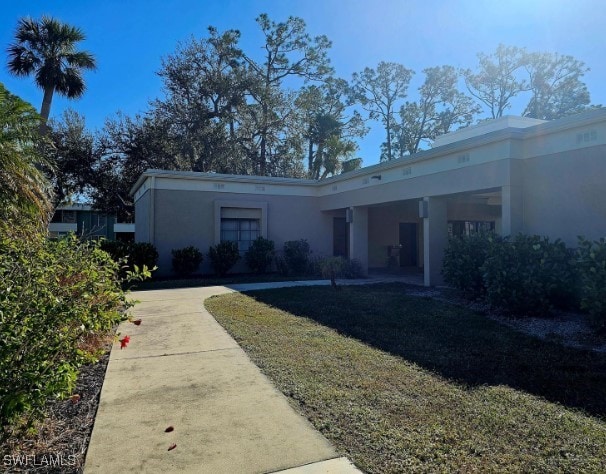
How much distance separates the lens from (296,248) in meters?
15.9

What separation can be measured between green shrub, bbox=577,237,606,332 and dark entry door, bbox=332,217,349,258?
11.7m

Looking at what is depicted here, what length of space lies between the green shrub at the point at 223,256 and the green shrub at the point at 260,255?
1.94ft

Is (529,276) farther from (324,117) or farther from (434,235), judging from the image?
(324,117)

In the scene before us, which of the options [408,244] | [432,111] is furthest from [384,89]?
Result: [408,244]

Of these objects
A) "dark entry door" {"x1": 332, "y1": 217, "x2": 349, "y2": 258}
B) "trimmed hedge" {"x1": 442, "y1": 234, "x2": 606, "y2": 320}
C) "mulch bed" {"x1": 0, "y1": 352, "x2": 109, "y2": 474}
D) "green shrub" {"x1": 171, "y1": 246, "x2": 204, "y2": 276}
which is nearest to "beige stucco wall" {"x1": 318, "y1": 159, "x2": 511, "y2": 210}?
"trimmed hedge" {"x1": 442, "y1": 234, "x2": 606, "y2": 320}

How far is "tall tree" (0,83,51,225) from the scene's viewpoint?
724 centimetres

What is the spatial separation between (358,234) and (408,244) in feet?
15.1

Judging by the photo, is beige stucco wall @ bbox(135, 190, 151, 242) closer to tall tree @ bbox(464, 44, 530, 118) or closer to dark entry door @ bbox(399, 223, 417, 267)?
dark entry door @ bbox(399, 223, 417, 267)

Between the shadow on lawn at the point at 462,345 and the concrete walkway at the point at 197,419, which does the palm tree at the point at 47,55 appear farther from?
the concrete walkway at the point at 197,419

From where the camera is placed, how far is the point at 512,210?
9086 millimetres

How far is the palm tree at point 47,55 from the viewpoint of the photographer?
18688mm

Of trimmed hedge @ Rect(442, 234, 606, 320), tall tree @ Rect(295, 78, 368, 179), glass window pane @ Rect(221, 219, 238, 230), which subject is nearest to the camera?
trimmed hedge @ Rect(442, 234, 606, 320)

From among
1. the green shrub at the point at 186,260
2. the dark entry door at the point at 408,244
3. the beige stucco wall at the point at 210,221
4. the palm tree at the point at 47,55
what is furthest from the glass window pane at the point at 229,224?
the palm tree at the point at 47,55

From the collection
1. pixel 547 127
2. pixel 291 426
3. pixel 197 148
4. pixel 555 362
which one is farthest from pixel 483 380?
pixel 197 148
